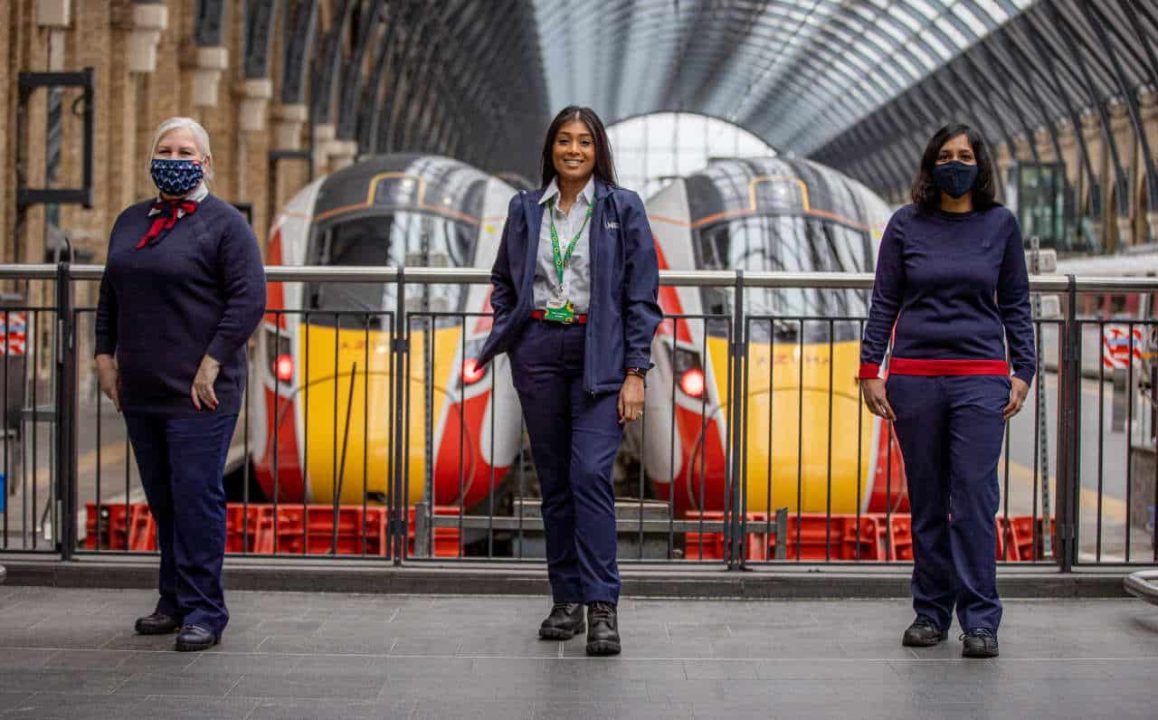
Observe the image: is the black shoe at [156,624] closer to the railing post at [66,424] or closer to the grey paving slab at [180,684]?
the grey paving slab at [180,684]

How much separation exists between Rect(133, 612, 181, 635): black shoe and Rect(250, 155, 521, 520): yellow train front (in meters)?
3.14

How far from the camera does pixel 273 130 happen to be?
107 feet

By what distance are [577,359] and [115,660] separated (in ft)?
5.92

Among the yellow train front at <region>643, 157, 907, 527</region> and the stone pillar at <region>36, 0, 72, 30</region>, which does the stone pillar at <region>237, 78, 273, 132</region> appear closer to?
the stone pillar at <region>36, 0, 72, 30</region>

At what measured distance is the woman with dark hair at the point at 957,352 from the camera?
6.06 metres

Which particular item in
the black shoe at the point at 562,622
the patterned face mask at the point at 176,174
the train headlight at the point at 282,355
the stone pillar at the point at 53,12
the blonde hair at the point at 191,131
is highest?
the stone pillar at the point at 53,12

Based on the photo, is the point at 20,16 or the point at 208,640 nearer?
the point at 208,640

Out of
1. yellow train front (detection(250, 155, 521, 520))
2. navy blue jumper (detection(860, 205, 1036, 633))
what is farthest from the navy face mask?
yellow train front (detection(250, 155, 521, 520))

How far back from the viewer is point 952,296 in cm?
607

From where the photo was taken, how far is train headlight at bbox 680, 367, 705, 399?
1183 cm

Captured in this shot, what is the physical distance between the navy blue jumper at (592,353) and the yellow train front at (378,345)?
327 centimetres

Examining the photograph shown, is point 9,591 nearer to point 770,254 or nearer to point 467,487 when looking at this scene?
point 467,487

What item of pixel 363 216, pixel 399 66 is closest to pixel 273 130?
pixel 399 66

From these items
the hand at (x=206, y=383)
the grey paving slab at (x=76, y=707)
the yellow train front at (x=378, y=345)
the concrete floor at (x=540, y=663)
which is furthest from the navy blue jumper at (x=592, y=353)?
the yellow train front at (x=378, y=345)
